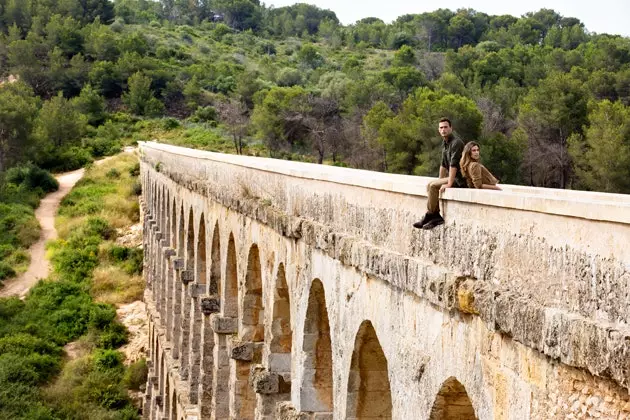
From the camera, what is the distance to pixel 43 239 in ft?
117

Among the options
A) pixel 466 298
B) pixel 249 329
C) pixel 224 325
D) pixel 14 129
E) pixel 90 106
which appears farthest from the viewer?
pixel 90 106

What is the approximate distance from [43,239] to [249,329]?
82.5 feet

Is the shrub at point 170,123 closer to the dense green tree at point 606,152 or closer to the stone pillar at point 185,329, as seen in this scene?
the dense green tree at point 606,152

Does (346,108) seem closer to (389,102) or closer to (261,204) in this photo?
(389,102)

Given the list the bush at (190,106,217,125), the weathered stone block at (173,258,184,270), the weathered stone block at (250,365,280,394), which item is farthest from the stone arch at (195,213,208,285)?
the bush at (190,106,217,125)

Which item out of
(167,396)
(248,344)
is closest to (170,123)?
(167,396)

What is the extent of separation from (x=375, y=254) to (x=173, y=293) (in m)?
15.5

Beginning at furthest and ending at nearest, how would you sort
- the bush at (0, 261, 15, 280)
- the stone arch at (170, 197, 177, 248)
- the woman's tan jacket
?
1. the bush at (0, 261, 15, 280)
2. the stone arch at (170, 197, 177, 248)
3. the woman's tan jacket

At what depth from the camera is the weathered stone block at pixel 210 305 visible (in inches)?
583

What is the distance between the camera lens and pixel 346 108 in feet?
155

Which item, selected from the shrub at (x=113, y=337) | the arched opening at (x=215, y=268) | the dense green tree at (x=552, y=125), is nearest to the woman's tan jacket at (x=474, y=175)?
the arched opening at (x=215, y=268)

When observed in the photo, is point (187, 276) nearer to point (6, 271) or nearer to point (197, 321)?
point (197, 321)

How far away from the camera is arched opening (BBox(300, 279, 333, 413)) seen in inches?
334

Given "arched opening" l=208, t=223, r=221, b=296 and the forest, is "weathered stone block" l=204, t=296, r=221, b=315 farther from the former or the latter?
the forest
